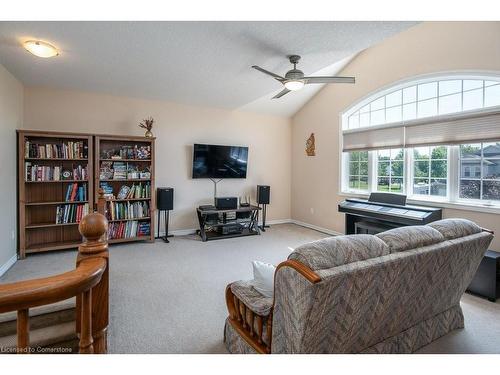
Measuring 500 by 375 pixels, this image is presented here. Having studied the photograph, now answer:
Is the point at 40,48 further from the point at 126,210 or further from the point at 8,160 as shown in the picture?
the point at 126,210

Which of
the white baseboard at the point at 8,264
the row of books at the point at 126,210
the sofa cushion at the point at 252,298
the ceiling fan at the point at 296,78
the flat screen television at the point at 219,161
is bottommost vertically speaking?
the white baseboard at the point at 8,264

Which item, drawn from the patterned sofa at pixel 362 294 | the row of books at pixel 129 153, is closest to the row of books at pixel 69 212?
the row of books at pixel 129 153

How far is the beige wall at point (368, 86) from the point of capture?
10.7ft

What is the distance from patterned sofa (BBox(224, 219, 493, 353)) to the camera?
1.18 m

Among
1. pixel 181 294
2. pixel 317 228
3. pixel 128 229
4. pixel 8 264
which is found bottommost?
pixel 181 294

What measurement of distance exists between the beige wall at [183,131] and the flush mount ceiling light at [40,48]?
1624 millimetres

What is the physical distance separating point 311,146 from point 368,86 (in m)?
1.63

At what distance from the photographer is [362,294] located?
1300mm

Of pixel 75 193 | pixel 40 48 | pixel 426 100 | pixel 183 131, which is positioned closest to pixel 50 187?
pixel 75 193

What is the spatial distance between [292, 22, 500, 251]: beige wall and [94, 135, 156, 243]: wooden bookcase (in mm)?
3224

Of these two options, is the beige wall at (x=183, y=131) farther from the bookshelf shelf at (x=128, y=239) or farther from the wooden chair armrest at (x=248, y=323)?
the wooden chair armrest at (x=248, y=323)

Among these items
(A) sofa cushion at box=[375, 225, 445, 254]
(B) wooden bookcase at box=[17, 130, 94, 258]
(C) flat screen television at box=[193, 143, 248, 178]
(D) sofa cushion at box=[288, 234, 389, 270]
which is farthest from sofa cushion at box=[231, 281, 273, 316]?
(C) flat screen television at box=[193, 143, 248, 178]

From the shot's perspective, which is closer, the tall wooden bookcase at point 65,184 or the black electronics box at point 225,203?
the tall wooden bookcase at point 65,184
